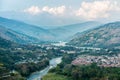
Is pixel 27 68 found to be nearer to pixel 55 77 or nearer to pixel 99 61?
pixel 55 77

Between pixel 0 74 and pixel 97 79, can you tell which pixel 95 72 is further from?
Result: pixel 0 74

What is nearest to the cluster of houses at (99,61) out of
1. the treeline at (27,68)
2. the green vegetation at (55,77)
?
the treeline at (27,68)

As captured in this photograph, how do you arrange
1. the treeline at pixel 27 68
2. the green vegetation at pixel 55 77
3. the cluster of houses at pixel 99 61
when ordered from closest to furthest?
the green vegetation at pixel 55 77 → the treeline at pixel 27 68 → the cluster of houses at pixel 99 61

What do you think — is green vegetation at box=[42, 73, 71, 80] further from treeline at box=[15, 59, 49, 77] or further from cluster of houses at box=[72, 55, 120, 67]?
cluster of houses at box=[72, 55, 120, 67]

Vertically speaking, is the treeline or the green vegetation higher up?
the treeline

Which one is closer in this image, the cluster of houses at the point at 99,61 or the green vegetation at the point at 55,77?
the green vegetation at the point at 55,77

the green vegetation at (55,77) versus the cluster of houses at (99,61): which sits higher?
the cluster of houses at (99,61)

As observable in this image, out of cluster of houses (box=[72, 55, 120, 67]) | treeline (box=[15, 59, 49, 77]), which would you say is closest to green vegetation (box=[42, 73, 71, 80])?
treeline (box=[15, 59, 49, 77])

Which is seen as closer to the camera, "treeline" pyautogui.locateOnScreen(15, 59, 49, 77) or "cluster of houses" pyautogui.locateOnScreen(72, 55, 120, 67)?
"treeline" pyautogui.locateOnScreen(15, 59, 49, 77)

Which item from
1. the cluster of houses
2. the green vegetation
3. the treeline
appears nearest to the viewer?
the green vegetation

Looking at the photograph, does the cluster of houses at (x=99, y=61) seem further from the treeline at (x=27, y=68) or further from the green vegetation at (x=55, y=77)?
the green vegetation at (x=55, y=77)

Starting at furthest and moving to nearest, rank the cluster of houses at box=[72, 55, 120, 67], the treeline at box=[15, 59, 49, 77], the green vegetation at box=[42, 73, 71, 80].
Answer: the cluster of houses at box=[72, 55, 120, 67] < the treeline at box=[15, 59, 49, 77] < the green vegetation at box=[42, 73, 71, 80]

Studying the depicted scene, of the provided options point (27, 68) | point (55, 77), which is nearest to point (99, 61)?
point (27, 68)

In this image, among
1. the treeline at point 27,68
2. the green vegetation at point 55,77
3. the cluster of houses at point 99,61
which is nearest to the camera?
the green vegetation at point 55,77
